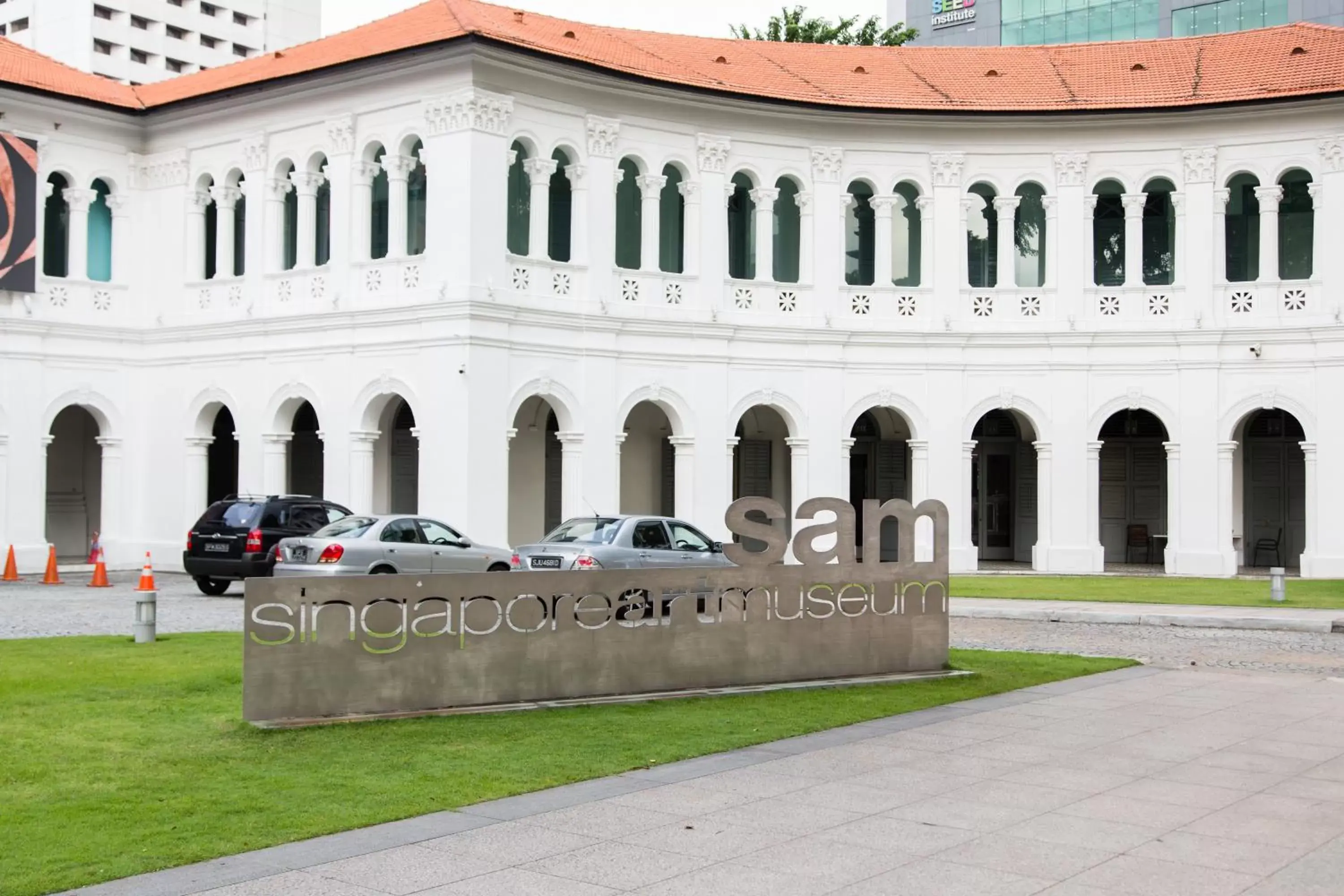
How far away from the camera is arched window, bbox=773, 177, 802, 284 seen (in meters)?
33.0

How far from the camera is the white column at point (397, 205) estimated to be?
1152 inches

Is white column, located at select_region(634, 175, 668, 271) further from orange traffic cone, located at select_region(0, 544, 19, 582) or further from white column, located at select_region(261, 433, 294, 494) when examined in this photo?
orange traffic cone, located at select_region(0, 544, 19, 582)

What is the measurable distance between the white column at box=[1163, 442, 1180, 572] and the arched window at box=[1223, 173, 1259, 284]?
3.94 metres

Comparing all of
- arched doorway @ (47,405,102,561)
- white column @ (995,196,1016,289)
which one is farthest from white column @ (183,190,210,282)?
white column @ (995,196,1016,289)

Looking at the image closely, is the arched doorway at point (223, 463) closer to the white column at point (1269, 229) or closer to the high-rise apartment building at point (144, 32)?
the white column at point (1269, 229)

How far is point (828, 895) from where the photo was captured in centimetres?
713

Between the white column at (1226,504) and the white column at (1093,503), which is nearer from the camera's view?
the white column at (1226,504)

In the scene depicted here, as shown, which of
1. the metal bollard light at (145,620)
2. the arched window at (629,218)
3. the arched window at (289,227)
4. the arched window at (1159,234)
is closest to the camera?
the metal bollard light at (145,620)

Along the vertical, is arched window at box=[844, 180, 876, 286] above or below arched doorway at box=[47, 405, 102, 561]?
above

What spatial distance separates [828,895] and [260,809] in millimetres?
3433

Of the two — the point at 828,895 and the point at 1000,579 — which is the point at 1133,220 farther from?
the point at 828,895

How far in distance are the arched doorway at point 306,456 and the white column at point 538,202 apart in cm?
882

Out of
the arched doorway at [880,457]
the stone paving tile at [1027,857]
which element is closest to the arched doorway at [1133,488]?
the arched doorway at [880,457]

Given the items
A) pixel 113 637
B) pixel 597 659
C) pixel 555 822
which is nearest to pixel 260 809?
pixel 555 822
